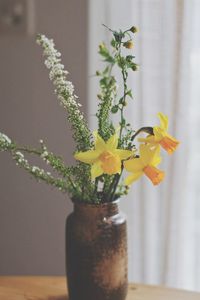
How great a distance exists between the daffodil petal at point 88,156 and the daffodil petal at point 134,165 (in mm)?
62

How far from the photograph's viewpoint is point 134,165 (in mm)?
1093

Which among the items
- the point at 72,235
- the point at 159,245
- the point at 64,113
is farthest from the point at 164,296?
the point at 64,113

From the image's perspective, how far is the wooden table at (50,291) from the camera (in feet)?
4.31

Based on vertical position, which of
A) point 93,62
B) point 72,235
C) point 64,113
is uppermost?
point 93,62

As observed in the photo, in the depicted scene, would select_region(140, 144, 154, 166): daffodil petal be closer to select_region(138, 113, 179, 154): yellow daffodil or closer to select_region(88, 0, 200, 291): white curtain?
select_region(138, 113, 179, 154): yellow daffodil

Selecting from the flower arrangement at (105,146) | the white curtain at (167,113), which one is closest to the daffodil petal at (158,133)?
the flower arrangement at (105,146)

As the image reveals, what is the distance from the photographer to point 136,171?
1.10 metres

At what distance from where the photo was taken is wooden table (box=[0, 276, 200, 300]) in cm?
131

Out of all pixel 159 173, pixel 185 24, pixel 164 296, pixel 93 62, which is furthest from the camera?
pixel 93 62

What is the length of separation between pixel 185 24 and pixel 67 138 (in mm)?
563

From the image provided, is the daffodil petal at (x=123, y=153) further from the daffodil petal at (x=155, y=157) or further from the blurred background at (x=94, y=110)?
the blurred background at (x=94, y=110)

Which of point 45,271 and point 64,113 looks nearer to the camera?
point 64,113

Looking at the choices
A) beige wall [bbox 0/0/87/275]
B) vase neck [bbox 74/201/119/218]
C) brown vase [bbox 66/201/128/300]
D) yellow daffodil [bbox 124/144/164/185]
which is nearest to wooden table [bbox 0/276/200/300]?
brown vase [bbox 66/201/128/300]

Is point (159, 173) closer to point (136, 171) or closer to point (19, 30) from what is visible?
point (136, 171)
